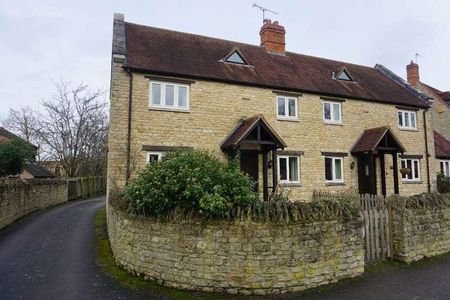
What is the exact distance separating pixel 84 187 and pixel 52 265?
2393 centimetres

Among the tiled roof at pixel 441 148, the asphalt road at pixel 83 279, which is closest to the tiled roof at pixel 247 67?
the tiled roof at pixel 441 148

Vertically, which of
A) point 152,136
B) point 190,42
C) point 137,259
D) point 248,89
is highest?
point 190,42

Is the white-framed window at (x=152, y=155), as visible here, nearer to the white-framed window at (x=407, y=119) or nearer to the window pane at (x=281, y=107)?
the window pane at (x=281, y=107)

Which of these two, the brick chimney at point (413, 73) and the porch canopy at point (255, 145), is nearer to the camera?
the porch canopy at point (255, 145)

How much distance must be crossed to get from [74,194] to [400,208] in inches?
1063

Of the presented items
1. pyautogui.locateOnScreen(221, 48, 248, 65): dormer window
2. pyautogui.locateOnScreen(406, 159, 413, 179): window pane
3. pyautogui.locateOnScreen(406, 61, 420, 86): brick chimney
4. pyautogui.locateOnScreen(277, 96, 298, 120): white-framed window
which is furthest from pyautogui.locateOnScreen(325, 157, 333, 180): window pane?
pyautogui.locateOnScreen(406, 61, 420, 86): brick chimney

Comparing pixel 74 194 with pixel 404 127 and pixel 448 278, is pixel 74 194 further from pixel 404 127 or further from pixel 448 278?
pixel 448 278

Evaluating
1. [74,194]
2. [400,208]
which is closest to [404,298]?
[400,208]

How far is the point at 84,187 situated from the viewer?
103ft

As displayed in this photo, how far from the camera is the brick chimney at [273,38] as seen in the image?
2091cm

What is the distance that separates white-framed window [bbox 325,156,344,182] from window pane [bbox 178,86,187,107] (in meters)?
7.97

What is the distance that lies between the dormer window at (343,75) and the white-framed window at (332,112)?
252cm

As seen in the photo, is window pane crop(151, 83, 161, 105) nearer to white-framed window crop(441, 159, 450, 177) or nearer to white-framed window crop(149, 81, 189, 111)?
white-framed window crop(149, 81, 189, 111)

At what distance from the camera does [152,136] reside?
1412 cm
